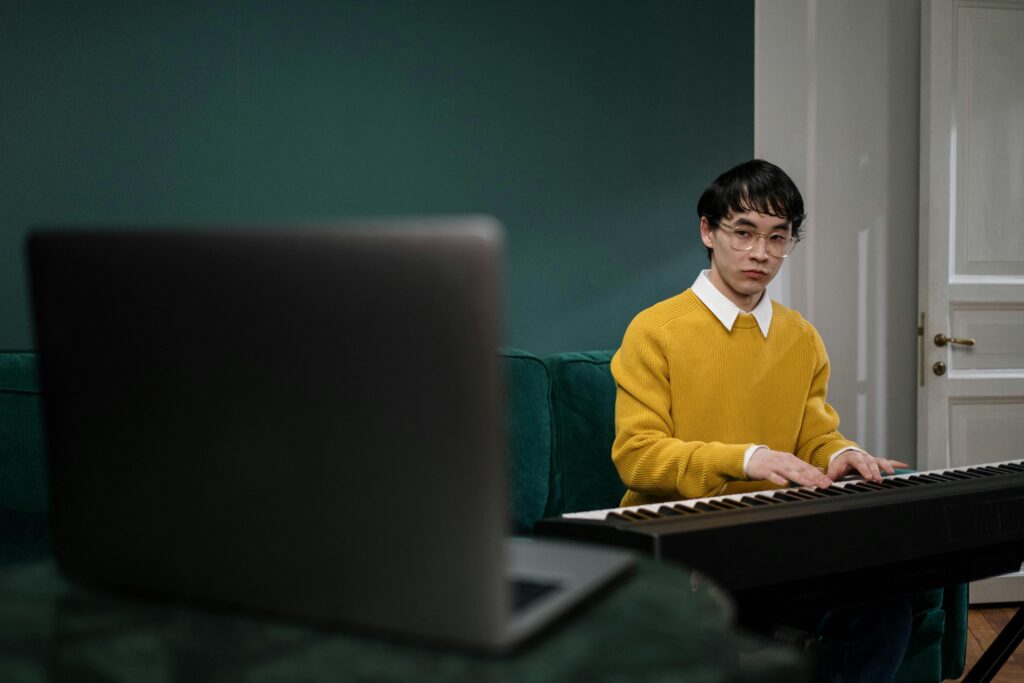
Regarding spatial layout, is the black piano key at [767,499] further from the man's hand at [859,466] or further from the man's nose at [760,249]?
the man's nose at [760,249]

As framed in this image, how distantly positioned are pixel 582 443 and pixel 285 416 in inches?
69.7

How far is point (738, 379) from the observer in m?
1.88

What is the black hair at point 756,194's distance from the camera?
1.85m

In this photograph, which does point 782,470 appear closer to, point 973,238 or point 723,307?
point 723,307

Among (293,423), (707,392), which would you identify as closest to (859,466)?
(707,392)

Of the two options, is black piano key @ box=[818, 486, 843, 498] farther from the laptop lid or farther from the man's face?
the laptop lid

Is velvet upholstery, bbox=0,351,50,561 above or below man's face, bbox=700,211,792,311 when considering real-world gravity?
below

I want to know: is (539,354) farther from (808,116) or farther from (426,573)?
(426,573)

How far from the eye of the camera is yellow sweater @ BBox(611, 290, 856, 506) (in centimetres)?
178

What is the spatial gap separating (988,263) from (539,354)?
1591 mm

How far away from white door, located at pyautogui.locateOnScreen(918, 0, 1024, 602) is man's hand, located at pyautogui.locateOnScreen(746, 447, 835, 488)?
5.41ft

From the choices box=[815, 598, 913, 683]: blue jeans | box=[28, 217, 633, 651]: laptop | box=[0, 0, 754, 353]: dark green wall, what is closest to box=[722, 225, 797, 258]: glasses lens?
box=[815, 598, 913, 683]: blue jeans

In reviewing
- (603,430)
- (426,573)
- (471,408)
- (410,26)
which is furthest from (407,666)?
(410,26)

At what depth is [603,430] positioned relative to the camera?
230cm
